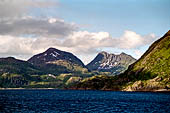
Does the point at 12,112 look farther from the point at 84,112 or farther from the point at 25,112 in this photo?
the point at 84,112

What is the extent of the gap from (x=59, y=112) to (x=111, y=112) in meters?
22.9

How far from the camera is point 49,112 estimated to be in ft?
327

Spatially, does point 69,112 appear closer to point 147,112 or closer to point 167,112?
point 147,112

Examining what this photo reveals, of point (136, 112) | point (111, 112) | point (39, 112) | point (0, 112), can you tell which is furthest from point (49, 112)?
point (136, 112)

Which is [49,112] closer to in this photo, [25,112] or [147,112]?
[25,112]

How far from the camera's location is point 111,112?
99.5 metres

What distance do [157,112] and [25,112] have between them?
57.9 m

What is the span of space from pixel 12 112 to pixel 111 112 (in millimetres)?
43273

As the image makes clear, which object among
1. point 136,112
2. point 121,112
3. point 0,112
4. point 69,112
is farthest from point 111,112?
point 0,112

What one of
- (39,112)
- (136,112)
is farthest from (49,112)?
(136,112)

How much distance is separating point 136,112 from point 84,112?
22.9 m

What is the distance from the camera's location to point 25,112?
327ft

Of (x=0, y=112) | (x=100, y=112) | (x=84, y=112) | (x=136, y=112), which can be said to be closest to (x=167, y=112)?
(x=136, y=112)

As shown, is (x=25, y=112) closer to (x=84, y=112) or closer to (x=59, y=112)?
(x=59, y=112)
